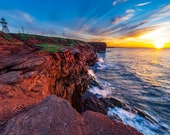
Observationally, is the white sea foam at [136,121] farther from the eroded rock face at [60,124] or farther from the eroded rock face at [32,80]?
the eroded rock face at [60,124]

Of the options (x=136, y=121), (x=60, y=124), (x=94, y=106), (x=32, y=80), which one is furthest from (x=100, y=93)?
(x=60, y=124)

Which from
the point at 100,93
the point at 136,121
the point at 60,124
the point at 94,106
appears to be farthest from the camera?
the point at 100,93

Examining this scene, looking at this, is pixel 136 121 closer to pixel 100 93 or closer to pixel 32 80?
pixel 100 93

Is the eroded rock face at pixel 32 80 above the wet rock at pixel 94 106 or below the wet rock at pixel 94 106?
above

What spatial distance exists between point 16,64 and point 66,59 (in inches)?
227

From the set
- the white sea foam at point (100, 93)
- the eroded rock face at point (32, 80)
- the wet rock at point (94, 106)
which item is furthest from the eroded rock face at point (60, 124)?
the white sea foam at point (100, 93)

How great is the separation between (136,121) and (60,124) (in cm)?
841

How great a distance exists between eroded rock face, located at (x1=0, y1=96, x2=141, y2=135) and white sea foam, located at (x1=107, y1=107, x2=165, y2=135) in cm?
700

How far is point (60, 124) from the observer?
2111mm

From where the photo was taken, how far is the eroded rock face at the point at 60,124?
6.40ft

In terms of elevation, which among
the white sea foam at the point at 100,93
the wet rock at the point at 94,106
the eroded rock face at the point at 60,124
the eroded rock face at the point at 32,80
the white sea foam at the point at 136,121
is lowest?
the white sea foam at the point at 100,93

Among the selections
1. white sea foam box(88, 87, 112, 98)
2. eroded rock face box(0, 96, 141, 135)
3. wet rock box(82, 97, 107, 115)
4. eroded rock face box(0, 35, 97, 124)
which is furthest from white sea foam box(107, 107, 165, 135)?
eroded rock face box(0, 96, 141, 135)

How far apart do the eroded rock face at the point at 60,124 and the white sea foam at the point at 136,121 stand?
276 inches

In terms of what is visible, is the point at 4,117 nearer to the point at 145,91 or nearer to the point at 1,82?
the point at 1,82
